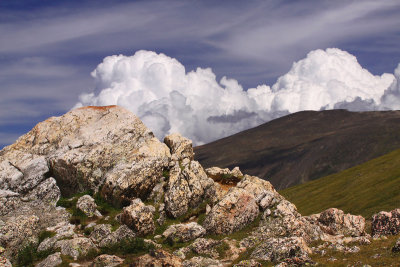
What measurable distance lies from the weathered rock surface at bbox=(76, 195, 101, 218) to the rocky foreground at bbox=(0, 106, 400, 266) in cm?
13

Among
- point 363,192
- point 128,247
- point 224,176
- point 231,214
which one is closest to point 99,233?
point 128,247

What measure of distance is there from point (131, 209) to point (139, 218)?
154 cm

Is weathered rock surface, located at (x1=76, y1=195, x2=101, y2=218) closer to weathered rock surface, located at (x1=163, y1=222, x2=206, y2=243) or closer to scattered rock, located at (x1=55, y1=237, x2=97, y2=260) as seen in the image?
scattered rock, located at (x1=55, y1=237, x2=97, y2=260)

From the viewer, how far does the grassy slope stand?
110275mm

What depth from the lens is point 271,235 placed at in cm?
4444

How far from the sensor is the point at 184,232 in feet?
148

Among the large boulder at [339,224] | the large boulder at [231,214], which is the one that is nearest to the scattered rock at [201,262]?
the large boulder at [231,214]

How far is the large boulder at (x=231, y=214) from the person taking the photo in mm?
46719

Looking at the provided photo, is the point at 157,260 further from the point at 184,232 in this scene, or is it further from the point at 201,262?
the point at 184,232

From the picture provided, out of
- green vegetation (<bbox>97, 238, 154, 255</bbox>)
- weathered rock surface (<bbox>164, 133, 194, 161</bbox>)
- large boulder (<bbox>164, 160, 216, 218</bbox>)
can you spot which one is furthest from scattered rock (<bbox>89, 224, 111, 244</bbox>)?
weathered rock surface (<bbox>164, 133, 194, 161</bbox>)

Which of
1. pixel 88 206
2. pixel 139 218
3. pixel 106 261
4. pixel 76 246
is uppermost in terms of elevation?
pixel 88 206

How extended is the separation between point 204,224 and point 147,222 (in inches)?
278

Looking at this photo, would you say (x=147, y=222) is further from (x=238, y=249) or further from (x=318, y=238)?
(x=318, y=238)

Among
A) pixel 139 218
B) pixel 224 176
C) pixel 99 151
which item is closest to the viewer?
pixel 139 218
